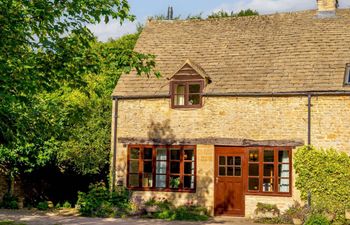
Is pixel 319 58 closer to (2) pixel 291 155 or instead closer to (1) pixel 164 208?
(2) pixel 291 155

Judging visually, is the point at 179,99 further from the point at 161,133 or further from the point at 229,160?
the point at 229,160

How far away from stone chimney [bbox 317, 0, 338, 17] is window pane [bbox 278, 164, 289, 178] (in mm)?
7563

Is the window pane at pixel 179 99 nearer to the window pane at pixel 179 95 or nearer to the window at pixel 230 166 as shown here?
the window pane at pixel 179 95

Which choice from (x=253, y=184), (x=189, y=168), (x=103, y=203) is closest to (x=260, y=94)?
(x=253, y=184)

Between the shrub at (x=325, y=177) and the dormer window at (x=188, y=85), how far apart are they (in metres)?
4.72

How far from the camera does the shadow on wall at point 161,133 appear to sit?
978 inches

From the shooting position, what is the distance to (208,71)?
25.6m

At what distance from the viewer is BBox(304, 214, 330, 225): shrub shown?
20.4 meters

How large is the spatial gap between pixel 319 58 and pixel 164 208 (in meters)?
8.42

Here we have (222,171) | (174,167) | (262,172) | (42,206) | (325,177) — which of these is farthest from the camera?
(42,206)

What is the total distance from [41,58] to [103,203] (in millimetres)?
10956

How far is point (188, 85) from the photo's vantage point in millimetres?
24922

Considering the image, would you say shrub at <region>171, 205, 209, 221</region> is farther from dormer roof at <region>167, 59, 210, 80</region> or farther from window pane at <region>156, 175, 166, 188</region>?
dormer roof at <region>167, 59, 210, 80</region>

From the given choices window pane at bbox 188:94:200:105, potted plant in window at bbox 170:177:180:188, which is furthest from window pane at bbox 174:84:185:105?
potted plant in window at bbox 170:177:180:188
